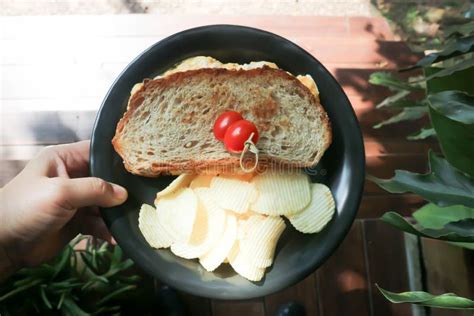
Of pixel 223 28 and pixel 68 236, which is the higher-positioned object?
pixel 223 28

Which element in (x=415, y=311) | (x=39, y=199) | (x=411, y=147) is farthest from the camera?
(x=411, y=147)

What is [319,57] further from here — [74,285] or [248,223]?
[74,285]

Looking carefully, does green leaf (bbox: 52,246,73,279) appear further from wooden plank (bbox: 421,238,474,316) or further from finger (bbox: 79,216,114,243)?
wooden plank (bbox: 421,238,474,316)

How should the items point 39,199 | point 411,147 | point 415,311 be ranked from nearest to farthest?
point 39,199, point 415,311, point 411,147

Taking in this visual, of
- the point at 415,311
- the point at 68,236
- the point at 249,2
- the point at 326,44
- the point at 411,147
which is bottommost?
the point at 415,311

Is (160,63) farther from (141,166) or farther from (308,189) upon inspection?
(308,189)

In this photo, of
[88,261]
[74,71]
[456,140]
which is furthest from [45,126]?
[456,140]

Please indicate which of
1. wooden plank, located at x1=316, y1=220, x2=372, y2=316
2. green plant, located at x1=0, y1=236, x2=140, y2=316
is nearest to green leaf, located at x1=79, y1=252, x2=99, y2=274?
green plant, located at x1=0, y1=236, x2=140, y2=316

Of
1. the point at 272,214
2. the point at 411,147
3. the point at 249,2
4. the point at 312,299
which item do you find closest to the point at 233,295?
the point at 272,214
